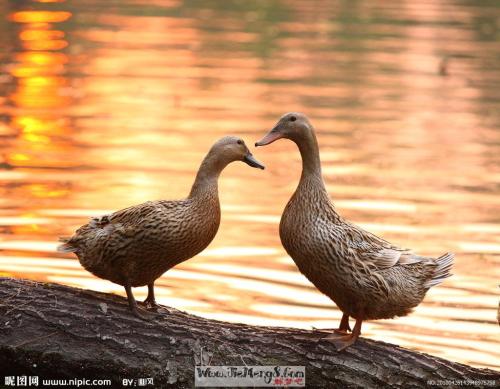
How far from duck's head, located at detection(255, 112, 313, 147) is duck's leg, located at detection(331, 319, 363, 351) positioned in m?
1.13

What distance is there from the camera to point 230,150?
7.11m

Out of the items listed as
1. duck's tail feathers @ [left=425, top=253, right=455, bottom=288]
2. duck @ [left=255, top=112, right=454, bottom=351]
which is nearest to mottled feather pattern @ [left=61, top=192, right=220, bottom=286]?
duck @ [left=255, top=112, right=454, bottom=351]

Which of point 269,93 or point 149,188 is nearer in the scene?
point 149,188

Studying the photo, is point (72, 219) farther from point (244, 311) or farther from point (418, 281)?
point (418, 281)

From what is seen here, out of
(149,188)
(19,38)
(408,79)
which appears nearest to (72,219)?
(149,188)

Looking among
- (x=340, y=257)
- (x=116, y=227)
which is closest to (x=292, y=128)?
(x=340, y=257)

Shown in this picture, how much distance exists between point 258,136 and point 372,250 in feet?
31.9

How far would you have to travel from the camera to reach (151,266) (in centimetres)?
692

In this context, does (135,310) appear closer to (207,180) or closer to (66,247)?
(66,247)

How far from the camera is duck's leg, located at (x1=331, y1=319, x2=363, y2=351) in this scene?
6.84 metres

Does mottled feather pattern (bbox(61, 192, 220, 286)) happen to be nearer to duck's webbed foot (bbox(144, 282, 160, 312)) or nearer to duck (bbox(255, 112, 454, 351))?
duck's webbed foot (bbox(144, 282, 160, 312))

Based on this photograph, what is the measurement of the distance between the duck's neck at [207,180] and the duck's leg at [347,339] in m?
1.09

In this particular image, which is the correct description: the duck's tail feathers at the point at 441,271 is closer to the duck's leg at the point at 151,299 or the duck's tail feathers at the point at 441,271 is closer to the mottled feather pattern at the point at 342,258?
the mottled feather pattern at the point at 342,258

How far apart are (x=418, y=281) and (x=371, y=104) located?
13676 millimetres
